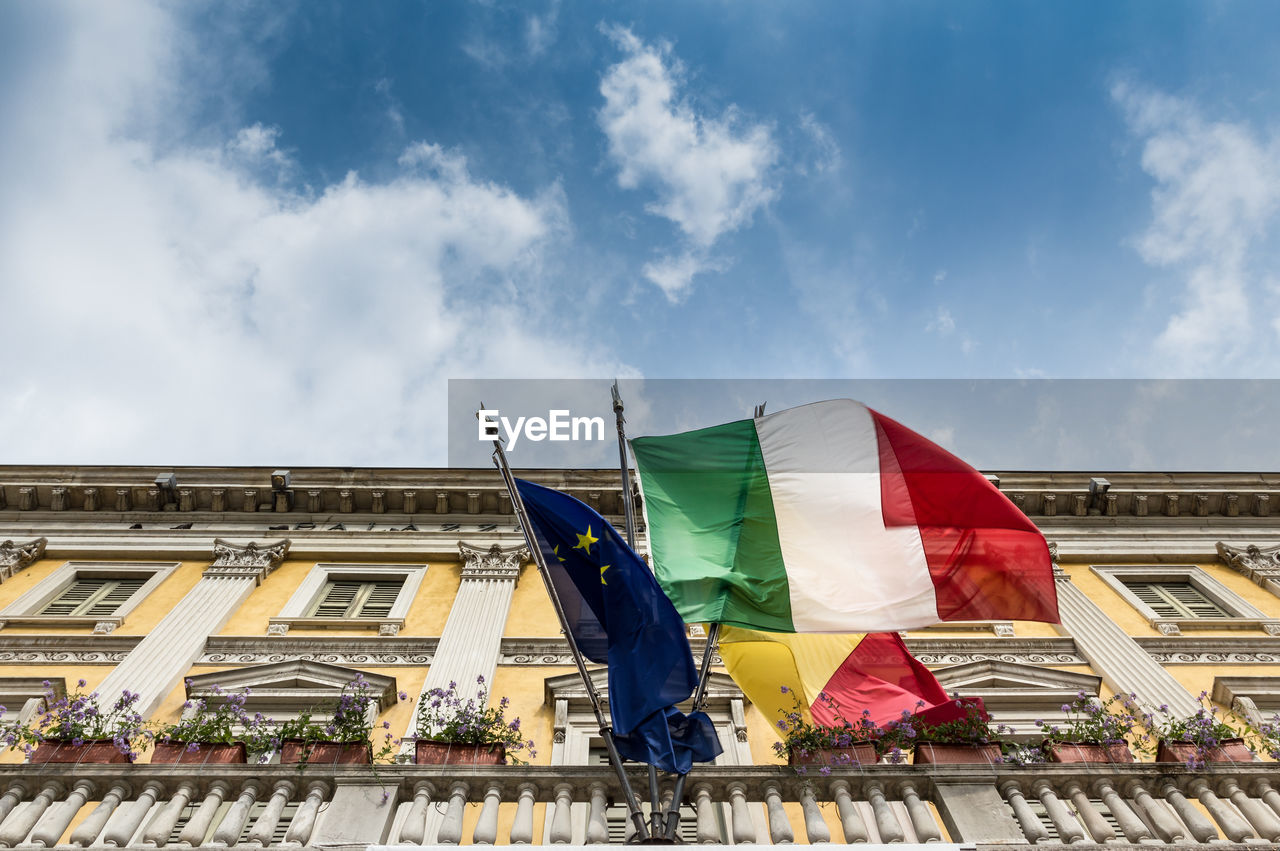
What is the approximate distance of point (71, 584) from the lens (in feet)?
53.0

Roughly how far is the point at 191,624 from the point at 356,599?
2.55 m

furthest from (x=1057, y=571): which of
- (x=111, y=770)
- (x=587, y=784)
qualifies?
(x=111, y=770)

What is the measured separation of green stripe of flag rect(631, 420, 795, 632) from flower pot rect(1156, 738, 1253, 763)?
3217mm

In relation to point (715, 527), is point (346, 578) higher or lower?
higher

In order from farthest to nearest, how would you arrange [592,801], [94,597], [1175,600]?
[1175,600]
[94,597]
[592,801]

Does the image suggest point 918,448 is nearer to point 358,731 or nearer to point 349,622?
point 358,731

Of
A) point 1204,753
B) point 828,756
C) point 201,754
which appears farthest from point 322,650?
point 1204,753

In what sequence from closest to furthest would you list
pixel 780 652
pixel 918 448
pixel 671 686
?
pixel 671 686 → pixel 780 652 → pixel 918 448

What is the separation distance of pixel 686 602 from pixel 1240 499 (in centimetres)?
1538

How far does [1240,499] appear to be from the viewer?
733 inches

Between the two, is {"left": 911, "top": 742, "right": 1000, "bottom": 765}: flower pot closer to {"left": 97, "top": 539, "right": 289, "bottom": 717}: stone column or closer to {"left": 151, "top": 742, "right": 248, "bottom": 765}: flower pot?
{"left": 151, "top": 742, "right": 248, "bottom": 765}: flower pot

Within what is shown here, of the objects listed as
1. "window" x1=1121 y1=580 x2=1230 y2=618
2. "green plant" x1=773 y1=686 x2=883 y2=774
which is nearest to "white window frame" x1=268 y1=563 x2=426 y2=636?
"green plant" x1=773 y1=686 x2=883 y2=774

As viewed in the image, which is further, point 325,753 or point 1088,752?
point 1088,752

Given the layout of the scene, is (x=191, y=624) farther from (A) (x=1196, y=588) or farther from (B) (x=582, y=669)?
(A) (x=1196, y=588)
